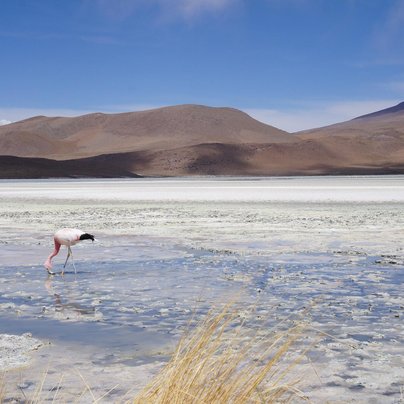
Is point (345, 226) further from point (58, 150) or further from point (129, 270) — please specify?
point (58, 150)

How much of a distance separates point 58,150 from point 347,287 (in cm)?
16376

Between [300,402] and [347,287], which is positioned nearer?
[300,402]

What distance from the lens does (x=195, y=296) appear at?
27.4 ft

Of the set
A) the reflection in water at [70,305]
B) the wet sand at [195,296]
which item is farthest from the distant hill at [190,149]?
the reflection in water at [70,305]

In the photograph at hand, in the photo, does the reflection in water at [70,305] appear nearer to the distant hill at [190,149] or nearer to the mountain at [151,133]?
the distant hill at [190,149]

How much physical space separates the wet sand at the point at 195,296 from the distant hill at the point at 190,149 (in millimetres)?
73397

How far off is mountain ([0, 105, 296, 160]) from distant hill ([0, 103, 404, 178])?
A: 21cm

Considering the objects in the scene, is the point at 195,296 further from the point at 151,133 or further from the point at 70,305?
the point at 151,133

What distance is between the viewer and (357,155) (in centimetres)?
13725

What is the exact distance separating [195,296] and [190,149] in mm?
114777

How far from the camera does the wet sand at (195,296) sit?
5.25 m

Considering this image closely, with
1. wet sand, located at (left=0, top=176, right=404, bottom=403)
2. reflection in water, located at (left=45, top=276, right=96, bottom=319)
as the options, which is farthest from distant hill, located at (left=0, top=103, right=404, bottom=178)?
reflection in water, located at (left=45, top=276, right=96, bottom=319)

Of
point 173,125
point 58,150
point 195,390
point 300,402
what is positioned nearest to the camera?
point 195,390

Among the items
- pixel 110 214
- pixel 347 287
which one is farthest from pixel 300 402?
pixel 110 214
